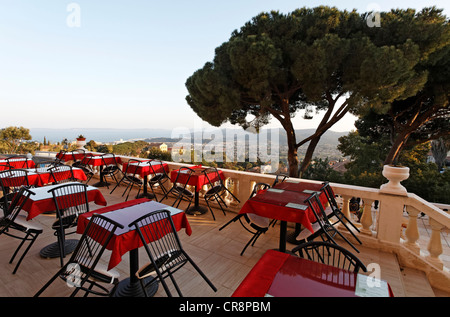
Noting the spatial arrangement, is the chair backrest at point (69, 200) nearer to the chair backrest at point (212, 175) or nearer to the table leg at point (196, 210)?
the table leg at point (196, 210)

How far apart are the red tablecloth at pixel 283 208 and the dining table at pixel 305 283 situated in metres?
0.96

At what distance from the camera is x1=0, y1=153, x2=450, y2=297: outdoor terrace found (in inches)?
88.3

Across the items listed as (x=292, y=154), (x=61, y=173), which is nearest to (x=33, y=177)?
(x=61, y=173)

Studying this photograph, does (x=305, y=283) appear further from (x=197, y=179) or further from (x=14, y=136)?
(x=14, y=136)

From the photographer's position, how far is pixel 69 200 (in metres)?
2.65

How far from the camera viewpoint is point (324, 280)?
118 centimetres

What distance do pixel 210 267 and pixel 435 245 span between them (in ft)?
8.56

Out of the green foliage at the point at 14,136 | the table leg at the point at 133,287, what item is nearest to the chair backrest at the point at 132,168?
the table leg at the point at 133,287

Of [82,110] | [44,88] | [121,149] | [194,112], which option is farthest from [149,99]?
[121,149]

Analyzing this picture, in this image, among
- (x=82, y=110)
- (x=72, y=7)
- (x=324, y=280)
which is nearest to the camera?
(x=324, y=280)

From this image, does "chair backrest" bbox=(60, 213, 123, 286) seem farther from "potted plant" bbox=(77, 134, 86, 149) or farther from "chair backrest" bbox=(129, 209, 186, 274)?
"potted plant" bbox=(77, 134, 86, 149)

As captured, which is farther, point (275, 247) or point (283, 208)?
point (275, 247)
